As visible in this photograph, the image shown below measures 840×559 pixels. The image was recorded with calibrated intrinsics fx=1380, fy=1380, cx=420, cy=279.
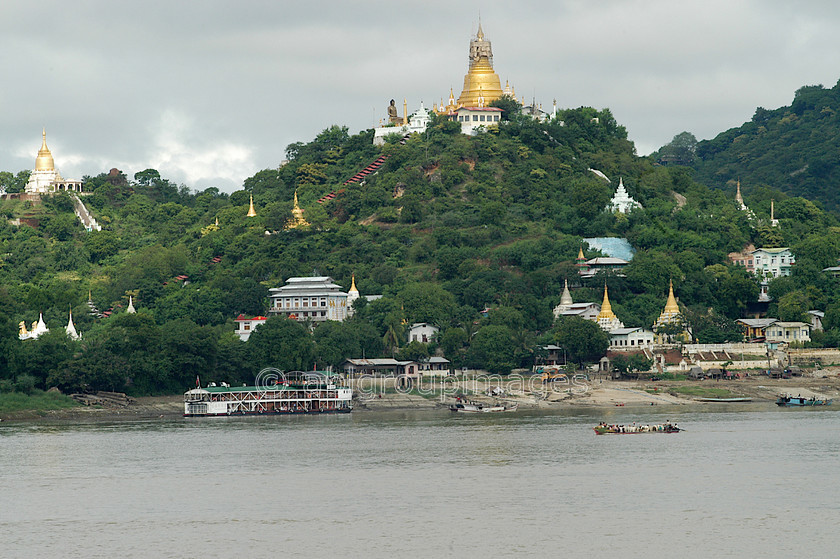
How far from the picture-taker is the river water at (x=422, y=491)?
35.0m

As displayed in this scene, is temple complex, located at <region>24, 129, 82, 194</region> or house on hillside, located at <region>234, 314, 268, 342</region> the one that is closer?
house on hillside, located at <region>234, 314, 268, 342</region>

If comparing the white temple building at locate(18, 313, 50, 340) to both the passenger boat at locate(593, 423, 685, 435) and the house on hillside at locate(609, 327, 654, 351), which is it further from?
the passenger boat at locate(593, 423, 685, 435)

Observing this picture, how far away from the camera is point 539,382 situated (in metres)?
82.1

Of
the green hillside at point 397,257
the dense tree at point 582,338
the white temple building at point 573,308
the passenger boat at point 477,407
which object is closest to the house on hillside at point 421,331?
the green hillside at point 397,257

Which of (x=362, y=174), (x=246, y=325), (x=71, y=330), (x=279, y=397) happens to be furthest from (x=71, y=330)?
(x=362, y=174)

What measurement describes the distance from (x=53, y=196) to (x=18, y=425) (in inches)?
2507

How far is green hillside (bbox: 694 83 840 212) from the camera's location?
144m

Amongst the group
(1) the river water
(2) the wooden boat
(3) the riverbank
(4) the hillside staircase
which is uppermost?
(4) the hillside staircase

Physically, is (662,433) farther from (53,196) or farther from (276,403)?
(53,196)

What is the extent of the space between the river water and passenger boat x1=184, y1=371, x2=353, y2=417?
981 centimetres

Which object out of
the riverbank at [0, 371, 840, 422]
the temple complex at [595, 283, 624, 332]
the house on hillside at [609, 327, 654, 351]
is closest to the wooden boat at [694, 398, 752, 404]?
the riverbank at [0, 371, 840, 422]

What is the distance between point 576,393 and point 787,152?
7980 centimetres

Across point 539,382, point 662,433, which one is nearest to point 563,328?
point 539,382

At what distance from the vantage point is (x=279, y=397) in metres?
76.9
